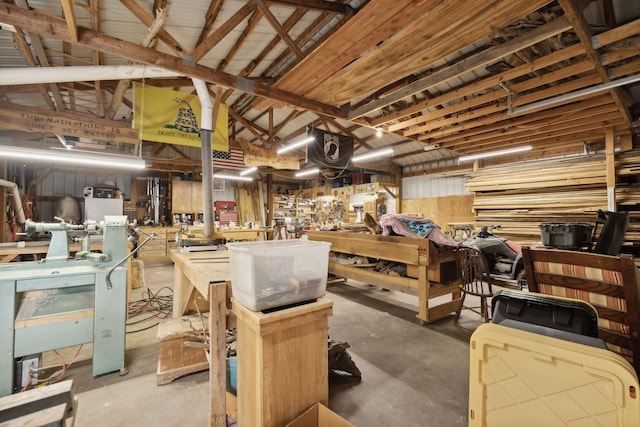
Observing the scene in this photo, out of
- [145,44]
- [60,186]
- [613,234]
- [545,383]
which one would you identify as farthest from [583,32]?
[60,186]

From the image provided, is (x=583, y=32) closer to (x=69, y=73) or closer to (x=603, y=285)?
(x=603, y=285)

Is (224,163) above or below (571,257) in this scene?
above

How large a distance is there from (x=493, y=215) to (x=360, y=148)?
5073 mm

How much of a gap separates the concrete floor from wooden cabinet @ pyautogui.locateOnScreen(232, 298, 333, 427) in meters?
0.89

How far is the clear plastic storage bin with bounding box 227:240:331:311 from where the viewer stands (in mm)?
1246

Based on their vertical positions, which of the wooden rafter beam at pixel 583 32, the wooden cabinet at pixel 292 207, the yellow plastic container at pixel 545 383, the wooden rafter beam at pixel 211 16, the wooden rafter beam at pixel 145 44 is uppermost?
the wooden rafter beam at pixel 211 16

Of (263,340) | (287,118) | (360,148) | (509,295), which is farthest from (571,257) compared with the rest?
(360,148)

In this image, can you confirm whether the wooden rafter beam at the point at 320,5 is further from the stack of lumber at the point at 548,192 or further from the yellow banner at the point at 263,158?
the stack of lumber at the point at 548,192

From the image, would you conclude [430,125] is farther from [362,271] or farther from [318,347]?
[318,347]

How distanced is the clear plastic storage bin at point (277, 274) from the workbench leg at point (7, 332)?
2.05 m

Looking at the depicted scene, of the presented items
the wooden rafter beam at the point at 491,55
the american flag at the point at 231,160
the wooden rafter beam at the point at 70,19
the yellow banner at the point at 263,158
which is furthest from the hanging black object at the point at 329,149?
the wooden rafter beam at the point at 70,19

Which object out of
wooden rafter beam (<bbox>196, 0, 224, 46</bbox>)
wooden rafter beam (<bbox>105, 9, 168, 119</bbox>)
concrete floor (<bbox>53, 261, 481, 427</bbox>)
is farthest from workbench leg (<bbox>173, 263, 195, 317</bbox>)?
wooden rafter beam (<bbox>196, 0, 224, 46</bbox>)

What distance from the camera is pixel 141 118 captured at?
453 cm

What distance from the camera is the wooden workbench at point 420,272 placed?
357 centimetres
